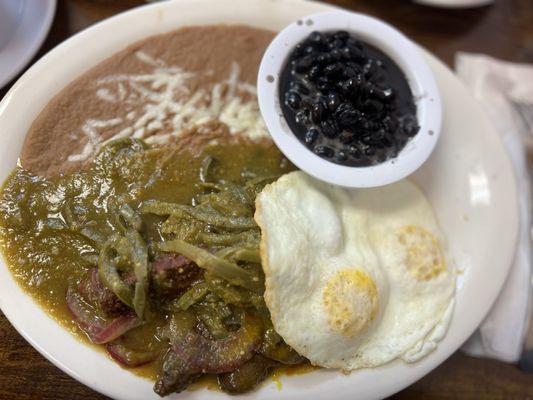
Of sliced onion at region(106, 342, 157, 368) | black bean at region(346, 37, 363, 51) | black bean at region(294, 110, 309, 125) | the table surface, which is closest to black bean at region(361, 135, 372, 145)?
black bean at region(294, 110, 309, 125)

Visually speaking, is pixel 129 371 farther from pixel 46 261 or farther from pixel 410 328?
pixel 410 328

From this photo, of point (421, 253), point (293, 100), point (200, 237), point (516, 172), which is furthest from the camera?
point (516, 172)

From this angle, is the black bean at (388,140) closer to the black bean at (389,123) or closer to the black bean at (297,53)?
the black bean at (389,123)

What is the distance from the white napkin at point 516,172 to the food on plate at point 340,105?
1173 millimetres

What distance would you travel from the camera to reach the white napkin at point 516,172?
124 inches

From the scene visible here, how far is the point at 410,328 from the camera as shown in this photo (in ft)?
9.43


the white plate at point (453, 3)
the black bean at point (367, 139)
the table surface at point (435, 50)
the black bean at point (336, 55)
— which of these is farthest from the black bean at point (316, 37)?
the white plate at point (453, 3)

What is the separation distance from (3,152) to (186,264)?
3.84 ft

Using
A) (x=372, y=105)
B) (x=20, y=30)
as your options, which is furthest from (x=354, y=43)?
(x=20, y=30)

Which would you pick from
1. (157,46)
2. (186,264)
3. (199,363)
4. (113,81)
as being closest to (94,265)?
(186,264)

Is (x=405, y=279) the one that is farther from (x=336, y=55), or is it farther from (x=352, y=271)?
(x=336, y=55)

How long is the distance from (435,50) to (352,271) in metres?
2.12

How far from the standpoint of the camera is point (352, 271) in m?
2.67

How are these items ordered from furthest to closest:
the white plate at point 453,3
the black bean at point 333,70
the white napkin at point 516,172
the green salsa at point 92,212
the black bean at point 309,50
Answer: the white plate at point 453,3, the white napkin at point 516,172, the black bean at point 309,50, the black bean at point 333,70, the green salsa at point 92,212
